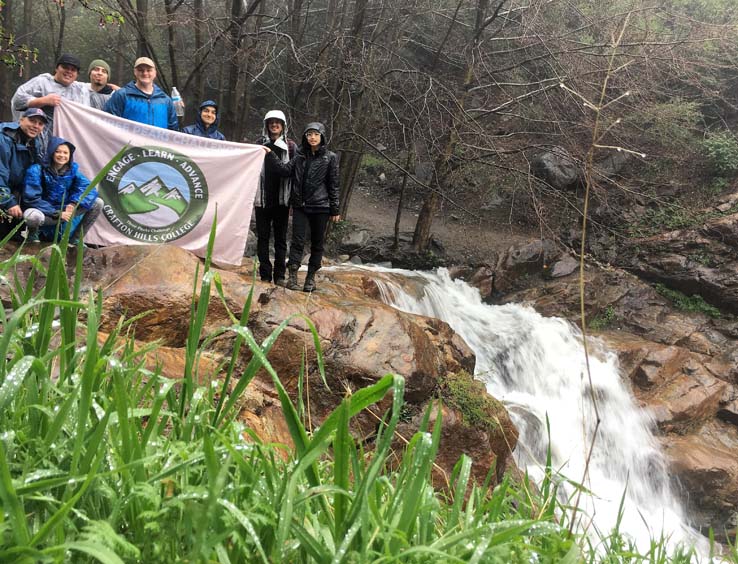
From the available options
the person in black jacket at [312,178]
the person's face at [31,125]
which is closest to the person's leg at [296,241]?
the person in black jacket at [312,178]

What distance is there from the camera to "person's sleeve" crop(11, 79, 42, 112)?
5480mm

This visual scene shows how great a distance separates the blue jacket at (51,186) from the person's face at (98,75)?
1.31 metres

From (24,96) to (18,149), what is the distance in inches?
38.0

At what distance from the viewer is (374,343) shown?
18.5ft

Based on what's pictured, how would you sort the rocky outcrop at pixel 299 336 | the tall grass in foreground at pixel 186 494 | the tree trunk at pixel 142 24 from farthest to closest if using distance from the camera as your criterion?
1. the tree trunk at pixel 142 24
2. the rocky outcrop at pixel 299 336
3. the tall grass in foreground at pixel 186 494

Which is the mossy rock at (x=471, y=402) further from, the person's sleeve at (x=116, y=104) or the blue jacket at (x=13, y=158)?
the person's sleeve at (x=116, y=104)

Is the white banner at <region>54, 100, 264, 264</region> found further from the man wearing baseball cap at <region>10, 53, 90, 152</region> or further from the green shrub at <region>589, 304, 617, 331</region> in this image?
the green shrub at <region>589, 304, 617, 331</region>

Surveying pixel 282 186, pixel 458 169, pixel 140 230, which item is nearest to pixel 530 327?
pixel 458 169

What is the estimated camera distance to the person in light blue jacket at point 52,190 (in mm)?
4941

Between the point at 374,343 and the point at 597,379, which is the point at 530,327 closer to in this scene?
the point at 597,379

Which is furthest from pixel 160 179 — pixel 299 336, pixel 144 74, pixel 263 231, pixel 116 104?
pixel 299 336

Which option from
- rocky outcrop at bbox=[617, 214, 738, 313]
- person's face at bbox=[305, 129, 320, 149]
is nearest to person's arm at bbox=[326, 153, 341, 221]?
person's face at bbox=[305, 129, 320, 149]

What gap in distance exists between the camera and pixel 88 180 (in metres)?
5.54

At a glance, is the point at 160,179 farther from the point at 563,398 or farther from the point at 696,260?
the point at 696,260
